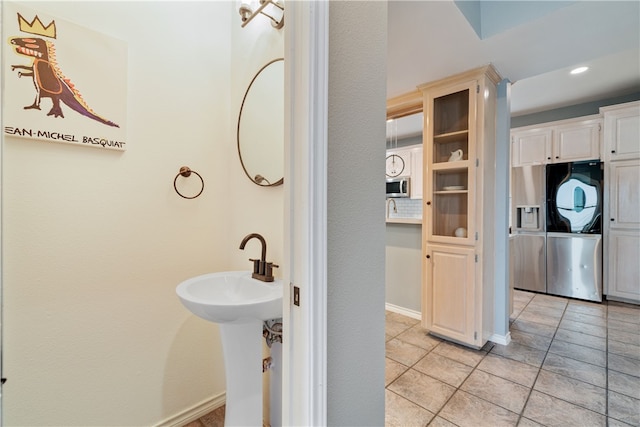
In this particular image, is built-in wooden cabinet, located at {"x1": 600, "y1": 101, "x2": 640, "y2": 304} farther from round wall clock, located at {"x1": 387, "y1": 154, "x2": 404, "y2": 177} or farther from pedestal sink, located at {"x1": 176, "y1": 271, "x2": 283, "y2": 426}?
pedestal sink, located at {"x1": 176, "y1": 271, "x2": 283, "y2": 426}

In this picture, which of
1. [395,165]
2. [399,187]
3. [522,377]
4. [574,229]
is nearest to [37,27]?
[522,377]

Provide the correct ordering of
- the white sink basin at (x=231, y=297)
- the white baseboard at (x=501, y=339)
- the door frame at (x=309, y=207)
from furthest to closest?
the white baseboard at (x=501, y=339) < the white sink basin at (x=231, y=297) < the door frame at (x=309, y=207)

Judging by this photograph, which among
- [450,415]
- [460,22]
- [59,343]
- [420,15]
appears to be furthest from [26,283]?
[460,22]

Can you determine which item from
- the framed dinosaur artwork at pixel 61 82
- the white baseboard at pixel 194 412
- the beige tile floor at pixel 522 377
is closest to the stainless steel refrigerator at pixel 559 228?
the beige tile floor at pixel 522 377

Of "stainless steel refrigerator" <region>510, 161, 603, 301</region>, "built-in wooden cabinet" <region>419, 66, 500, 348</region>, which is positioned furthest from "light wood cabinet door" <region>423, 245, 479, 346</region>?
"stainless steel refrigerator" <region>510, 161, 603, 301</region>

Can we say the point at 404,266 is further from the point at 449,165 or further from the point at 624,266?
the point at 624,266

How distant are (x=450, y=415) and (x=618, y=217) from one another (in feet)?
11.4

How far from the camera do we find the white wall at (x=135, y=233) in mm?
1192

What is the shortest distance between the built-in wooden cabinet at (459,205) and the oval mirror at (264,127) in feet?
5.55

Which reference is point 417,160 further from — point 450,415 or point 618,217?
point 450,415

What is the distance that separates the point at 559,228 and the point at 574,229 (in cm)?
15

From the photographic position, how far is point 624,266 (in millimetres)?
3318

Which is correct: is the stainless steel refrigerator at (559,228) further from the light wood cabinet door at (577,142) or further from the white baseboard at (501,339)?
the white baseboard at (501,339)

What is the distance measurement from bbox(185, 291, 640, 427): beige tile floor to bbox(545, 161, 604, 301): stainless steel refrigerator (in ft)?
2.06
